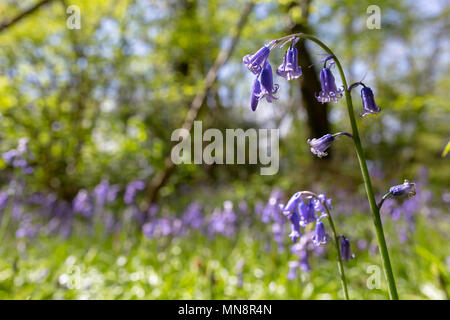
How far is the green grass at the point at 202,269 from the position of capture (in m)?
2.92

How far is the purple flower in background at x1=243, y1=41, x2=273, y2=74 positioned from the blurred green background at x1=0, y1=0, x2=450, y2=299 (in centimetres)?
185

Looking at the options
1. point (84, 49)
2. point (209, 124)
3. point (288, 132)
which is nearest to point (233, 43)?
point (84, 49)

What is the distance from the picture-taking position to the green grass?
2.92 metres

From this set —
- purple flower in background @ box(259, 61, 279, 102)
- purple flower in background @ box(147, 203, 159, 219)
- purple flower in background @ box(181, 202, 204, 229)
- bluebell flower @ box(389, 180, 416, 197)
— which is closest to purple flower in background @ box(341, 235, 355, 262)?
bluebell flower @ box(389, 180, 416, 197)

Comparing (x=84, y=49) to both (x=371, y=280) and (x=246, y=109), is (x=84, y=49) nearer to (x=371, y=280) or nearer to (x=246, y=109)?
(x=371, y=280)

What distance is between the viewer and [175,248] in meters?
4.29

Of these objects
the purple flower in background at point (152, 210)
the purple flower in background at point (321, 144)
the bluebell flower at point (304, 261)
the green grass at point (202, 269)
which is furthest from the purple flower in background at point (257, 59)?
the purple flower in background at point (152, 210)

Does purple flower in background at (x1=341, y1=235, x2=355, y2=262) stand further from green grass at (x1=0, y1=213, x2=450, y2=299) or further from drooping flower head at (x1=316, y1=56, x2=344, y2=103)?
green grass at (x1=0, y1=213, x2=450, y2=299)

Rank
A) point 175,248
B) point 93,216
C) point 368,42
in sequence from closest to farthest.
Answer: point 175,248, point 93,216, point 368,42

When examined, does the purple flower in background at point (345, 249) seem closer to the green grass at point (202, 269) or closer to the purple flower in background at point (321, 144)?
the purple flower in background at point (321, 144)

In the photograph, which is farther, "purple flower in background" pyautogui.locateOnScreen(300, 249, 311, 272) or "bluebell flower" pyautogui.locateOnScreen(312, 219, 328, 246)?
"purple flower in background" pyautogui.locateOnScreen(300, 249, 311, 272)

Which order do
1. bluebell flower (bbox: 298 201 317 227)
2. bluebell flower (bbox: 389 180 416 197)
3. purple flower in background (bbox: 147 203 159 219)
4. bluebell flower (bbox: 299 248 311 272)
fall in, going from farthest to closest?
purple flower in background (bbox: 147 203 159 219) → bluebell flower (bbox: 299 248 311 272) → bluebell flower (bbox: 298 201 317 227) → bluebell flower (bbox: 389 180 416 197)
